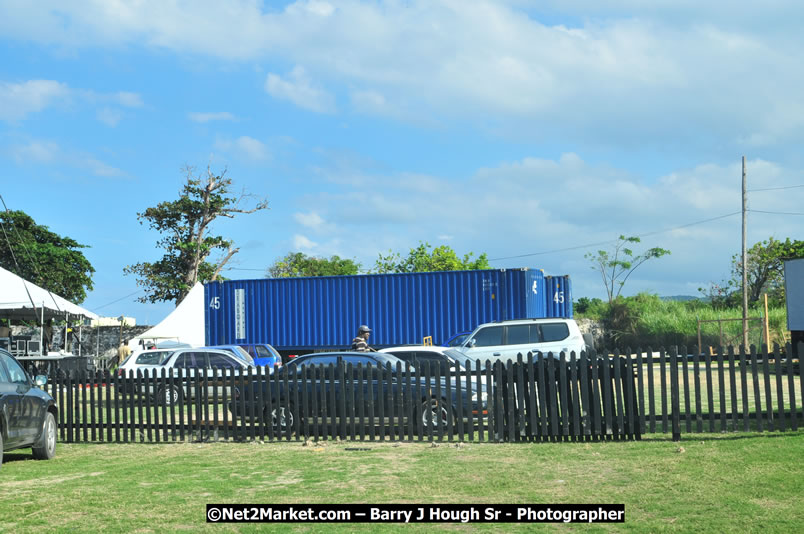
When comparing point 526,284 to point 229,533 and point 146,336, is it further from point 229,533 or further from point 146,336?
point 229,533

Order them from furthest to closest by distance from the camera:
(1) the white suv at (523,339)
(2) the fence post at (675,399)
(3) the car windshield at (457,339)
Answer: (3) the car windshield at (457,339), (1) the white suv at (523,339), (2) the fence post at (675,399)

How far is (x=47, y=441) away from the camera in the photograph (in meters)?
11.3

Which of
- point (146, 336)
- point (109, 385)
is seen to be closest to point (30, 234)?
point (146, 336)

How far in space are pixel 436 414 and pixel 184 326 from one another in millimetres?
22236

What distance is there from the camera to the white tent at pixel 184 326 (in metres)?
31.4

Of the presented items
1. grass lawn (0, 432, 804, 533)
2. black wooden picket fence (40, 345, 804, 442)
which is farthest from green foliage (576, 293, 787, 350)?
grass lawn (0, 432, 804, 533)

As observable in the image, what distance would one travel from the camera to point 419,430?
39.2 ft

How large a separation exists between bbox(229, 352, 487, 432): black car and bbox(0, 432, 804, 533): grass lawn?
0.70m

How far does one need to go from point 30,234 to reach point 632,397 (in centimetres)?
5340

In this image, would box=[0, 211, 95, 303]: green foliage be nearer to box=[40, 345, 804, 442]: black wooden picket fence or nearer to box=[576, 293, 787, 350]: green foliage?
box=[576, 293, 787, 350]: green foliage

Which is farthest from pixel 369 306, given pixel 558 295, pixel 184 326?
pixel 184 326

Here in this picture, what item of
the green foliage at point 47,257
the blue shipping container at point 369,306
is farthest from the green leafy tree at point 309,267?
the blue shipping container at point 369,306

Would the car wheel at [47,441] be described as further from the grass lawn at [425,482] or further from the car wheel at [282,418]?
the car wheel at [282,418]

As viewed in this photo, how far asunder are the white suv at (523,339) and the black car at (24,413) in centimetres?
881
